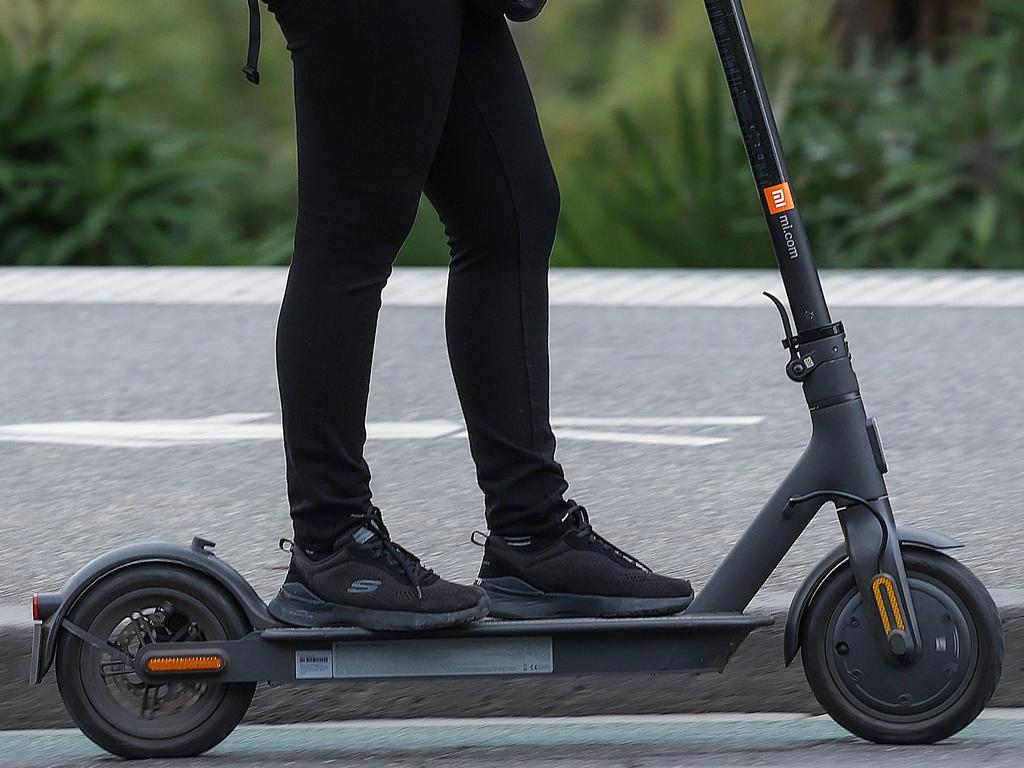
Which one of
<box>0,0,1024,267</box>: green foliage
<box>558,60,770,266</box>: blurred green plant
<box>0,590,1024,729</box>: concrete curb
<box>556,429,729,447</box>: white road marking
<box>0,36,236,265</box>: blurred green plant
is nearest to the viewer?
<box>0,590,1024,729</box>: concrete curb

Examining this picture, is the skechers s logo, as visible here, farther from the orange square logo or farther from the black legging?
the orange square logo

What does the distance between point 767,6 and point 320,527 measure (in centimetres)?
2034

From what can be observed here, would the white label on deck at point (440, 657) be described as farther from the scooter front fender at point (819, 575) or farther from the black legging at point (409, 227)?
the scooter front fender at point (819, 575)

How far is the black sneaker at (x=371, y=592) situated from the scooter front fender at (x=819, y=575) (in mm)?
445

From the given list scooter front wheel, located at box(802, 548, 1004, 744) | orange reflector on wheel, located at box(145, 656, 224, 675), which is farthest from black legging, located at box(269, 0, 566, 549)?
scooter front wheel, located at box(802, 548, 1004, 744)

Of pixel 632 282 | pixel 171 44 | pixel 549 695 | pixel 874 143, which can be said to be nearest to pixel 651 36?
pixel 171 44

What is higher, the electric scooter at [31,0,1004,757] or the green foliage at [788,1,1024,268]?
the green foliage at [788,1,1024,268]

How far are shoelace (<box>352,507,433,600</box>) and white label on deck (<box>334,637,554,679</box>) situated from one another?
10 centimetres

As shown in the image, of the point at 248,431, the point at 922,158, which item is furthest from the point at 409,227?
the point at 922,158

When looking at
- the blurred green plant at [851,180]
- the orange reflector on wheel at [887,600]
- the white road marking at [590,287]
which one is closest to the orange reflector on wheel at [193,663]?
the orange reflector on wheel at [887,600]

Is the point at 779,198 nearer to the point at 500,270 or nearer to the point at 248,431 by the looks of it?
the point at 500,270

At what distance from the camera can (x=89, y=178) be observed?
1109 centimetres

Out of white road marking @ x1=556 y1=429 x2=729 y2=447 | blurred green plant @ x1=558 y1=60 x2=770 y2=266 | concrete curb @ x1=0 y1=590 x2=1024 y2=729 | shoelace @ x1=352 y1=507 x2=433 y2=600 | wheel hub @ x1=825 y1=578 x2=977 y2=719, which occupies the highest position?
blurred green plant @ x1=558 y1=60 x2=770 y2=266

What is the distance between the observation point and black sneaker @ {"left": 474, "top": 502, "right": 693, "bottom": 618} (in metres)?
3.14
